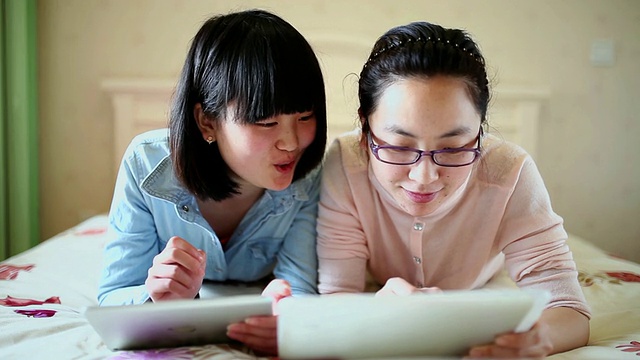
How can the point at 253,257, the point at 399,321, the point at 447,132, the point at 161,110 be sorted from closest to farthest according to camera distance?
the point at 399,321, the point at 447,132, the point at 253,257, the point at 161,110

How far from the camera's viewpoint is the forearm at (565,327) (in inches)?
39.0

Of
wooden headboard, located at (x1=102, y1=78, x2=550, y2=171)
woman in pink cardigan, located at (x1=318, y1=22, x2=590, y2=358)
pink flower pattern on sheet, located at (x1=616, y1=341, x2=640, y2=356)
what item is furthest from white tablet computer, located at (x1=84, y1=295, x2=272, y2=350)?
wooden headboard, located at (x1=102, y1=78, x2=550, y2=171)

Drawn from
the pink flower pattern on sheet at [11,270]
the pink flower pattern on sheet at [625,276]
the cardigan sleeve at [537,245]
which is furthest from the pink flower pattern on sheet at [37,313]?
the pink flower pattern on sheet at [625,276]

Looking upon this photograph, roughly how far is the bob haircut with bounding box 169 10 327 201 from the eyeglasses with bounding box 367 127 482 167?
181mm

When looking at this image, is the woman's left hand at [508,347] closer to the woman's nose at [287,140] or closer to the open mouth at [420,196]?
the open mouth at [420,196]

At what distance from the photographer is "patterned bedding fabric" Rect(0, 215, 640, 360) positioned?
934mm

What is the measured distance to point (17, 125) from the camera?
2.36 metres

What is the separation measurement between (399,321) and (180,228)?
661mm

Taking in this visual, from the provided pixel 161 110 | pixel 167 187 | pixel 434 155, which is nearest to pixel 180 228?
pixel 167 187

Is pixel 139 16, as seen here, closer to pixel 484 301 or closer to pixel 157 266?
pixel 157 266

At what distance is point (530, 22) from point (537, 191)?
1662 mm

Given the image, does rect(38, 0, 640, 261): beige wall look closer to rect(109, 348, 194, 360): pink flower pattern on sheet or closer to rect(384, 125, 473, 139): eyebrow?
rect(384, 125, 473, 139): eyebrow

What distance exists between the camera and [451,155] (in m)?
0.99

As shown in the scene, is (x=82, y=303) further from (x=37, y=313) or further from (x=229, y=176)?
(x=229, y=176)
